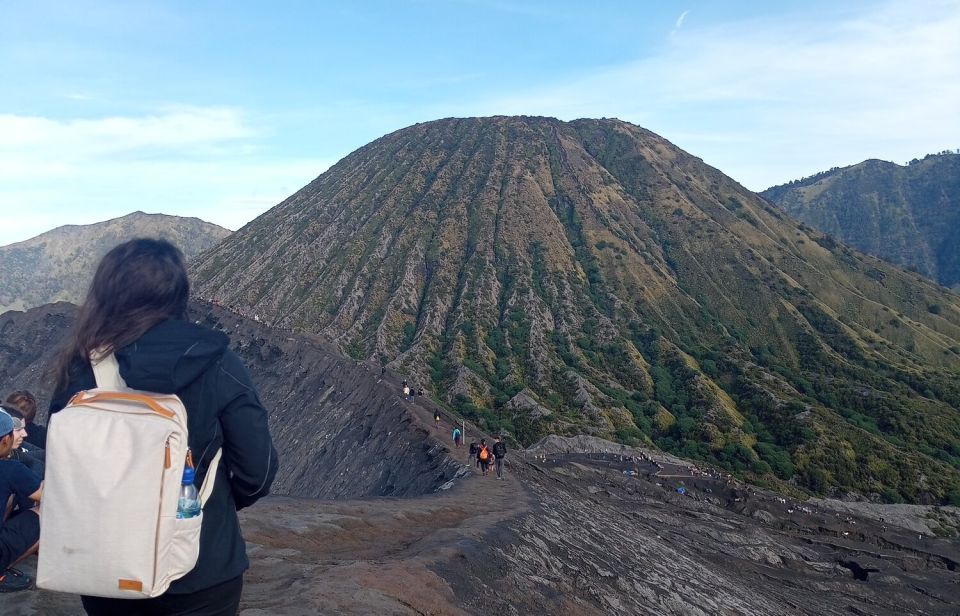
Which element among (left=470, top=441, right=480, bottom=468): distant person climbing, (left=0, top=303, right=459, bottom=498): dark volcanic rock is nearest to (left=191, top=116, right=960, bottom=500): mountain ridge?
(left=0, top=303, right=459, bottom=498): dark volcanic rock

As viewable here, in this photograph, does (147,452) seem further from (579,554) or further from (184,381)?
(579,554)

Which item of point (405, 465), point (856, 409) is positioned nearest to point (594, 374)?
point (856, 409)

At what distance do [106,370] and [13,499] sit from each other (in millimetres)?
3681

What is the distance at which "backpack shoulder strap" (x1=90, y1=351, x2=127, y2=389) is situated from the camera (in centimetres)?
316

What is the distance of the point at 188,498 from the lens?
309 cm

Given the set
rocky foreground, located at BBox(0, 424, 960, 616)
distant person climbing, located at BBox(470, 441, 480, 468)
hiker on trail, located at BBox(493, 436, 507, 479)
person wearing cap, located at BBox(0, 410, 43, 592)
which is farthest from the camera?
distant person climbing, located at BBox(470, 441, 480, 468)

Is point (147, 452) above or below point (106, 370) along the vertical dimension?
below

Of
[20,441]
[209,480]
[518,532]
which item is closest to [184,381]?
[209,480]

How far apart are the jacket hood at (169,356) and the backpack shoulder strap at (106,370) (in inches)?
2.1

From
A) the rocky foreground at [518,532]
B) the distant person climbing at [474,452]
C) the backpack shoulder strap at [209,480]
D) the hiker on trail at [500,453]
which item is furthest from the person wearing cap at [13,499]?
the distant person climbing at [474,452]

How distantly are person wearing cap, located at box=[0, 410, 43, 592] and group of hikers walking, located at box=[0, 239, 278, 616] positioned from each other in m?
2.65

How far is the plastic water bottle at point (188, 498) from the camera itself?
3.05m

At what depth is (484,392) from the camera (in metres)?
74.0

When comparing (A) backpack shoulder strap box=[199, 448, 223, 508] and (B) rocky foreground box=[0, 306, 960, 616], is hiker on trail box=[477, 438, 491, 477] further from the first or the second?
(A) backpack shoulder strap box=[199, 448, 223, 508]
